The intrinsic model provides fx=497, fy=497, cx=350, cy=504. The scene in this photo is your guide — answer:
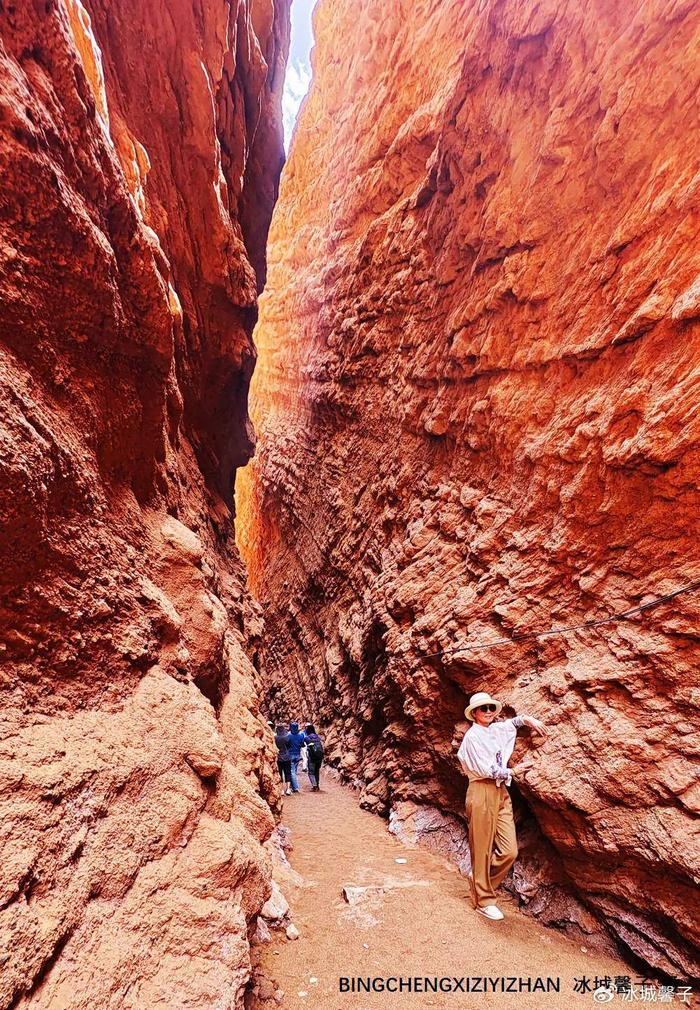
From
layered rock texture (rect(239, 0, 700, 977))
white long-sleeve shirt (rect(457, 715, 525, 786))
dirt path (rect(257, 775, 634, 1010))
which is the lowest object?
dirt path (rect(257, 775, 634, 1010))

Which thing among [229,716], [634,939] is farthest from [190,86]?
[634,939]

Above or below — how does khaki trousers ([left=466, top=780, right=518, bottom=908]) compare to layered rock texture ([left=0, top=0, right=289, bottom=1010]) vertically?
below

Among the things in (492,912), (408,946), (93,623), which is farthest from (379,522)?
(93,623)

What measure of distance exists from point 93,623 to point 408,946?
9.85 ft

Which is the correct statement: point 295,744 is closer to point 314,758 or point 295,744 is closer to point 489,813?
point 314,758

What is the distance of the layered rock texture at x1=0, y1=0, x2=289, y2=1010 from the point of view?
1.74m

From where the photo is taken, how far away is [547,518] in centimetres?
529

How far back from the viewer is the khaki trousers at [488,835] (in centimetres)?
388

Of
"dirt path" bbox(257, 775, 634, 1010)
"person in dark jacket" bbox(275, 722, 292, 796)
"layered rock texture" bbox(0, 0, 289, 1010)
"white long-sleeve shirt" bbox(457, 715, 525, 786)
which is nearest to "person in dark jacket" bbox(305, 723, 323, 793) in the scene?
"person in dark jacket" bbox(275, 722, 292, 796)

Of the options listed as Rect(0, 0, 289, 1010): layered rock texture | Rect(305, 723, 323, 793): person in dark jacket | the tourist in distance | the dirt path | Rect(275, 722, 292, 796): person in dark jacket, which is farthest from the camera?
Rect(305, 723, 323, 793): person in dark jacket

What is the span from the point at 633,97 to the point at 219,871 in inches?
282

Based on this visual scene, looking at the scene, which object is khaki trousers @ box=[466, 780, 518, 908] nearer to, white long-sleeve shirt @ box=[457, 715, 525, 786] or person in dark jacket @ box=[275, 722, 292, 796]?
white long-sleeve shirt @ box=[457, 715, 525, 786]

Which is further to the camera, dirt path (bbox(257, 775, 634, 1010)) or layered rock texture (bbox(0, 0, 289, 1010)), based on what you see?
dirt path (bbox(257, 775, 634, 1010))

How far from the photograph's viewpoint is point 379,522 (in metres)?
9.34
